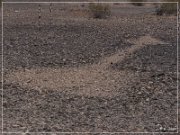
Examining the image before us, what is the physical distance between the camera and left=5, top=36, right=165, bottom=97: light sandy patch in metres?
12.6

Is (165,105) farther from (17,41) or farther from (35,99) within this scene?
(17,41)

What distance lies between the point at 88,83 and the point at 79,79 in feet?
1.59

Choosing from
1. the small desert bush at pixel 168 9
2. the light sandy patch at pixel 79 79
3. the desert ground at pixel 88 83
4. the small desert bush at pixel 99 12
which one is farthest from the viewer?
the small desert bush at pixel 168 9

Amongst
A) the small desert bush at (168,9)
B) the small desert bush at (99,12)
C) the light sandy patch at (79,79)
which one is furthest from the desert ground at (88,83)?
the small desert bush at (168,9)

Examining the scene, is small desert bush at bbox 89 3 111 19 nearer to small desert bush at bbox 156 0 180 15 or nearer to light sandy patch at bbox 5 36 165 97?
small desert bush at bbox 156 0 180 15

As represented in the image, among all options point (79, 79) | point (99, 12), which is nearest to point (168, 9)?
point (99, 12)

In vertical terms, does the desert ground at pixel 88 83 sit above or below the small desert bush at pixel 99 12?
below

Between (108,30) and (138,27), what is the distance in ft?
8.35

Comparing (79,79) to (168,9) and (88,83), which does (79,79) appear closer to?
(88,83)

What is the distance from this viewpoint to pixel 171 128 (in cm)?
957

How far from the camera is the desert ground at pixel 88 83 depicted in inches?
391

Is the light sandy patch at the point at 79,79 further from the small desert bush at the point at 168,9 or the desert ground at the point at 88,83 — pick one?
the small desert bush at the point at 168,9

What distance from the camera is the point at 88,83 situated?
1316cm

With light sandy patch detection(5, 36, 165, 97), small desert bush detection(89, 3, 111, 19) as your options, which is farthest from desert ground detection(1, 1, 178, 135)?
small desert bush detection(89, 3, 111, 19)
